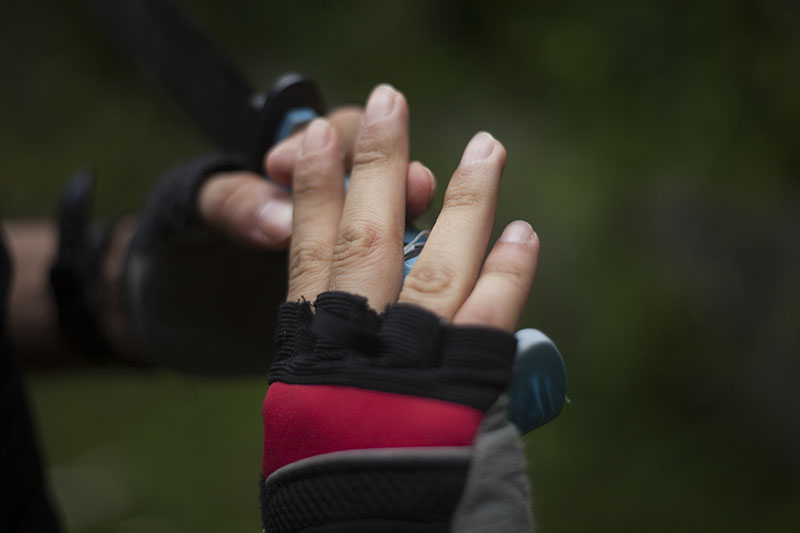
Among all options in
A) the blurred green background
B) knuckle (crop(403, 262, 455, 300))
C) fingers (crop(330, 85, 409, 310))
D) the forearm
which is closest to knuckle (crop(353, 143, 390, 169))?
fingers (crop(330, 85, 409, 310))

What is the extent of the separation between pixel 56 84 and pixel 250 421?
74.3 inches

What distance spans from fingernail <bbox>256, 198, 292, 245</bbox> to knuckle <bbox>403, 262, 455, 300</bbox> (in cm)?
25

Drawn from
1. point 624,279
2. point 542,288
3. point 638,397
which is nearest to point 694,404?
point 638,397

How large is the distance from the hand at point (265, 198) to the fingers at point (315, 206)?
22 mm

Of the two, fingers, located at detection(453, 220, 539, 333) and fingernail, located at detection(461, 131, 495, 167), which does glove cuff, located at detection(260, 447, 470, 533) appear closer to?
fingers, located at detection(453, 220, 539, 333)

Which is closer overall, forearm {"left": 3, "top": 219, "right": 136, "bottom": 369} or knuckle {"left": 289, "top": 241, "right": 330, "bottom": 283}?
knuckle {"left": 289, "top": 241, "right": 330, "bottom": 283}

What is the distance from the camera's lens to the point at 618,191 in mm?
1938

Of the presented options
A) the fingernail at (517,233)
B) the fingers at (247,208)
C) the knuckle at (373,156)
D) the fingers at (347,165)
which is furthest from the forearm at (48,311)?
the fingernail at (517,233)

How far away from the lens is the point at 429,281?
1.58 ft

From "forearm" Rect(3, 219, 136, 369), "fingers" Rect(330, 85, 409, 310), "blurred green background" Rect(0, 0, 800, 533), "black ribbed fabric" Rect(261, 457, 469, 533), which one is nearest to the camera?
"black ribbed fabric" Rect(261, 457, 469, 533)

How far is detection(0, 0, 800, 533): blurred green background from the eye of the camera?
168cm

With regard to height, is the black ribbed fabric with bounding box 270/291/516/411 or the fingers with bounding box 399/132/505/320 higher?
the fingers with bounding box 399/132/505/320

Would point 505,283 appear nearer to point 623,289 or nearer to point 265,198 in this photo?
point 265,198

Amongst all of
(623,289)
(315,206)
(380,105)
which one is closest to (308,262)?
(315,206)
